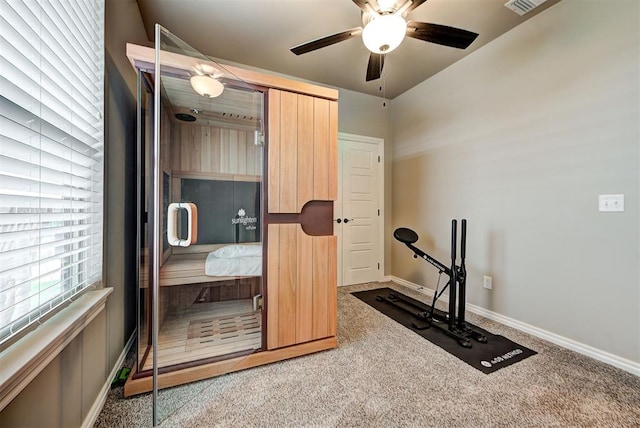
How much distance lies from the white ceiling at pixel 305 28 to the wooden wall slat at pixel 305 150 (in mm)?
985

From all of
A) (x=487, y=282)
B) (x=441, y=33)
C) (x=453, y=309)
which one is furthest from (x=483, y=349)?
(x=441, y=33)

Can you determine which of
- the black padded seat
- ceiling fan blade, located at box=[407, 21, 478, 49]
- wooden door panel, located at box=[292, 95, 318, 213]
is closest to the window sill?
wooden door panel, located at box=[292, 95, 318, 213]

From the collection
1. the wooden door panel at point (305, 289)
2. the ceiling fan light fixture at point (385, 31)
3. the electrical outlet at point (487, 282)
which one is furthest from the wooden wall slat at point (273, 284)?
the electrical outlet at point (487, 282)

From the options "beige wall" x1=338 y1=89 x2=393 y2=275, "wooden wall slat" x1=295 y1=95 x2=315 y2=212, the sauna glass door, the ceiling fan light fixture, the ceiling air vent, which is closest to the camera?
the sauna glass door

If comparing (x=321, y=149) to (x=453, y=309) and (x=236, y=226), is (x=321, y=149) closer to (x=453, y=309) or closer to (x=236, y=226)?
(x=236, y=226)

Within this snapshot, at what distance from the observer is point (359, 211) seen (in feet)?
12.5

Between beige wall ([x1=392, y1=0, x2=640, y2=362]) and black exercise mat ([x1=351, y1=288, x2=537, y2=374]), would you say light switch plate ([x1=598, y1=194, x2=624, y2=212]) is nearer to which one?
beige wall ([x1=392, y1=0, x2=640, y2=362])

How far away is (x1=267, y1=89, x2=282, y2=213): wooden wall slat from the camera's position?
1784 mm

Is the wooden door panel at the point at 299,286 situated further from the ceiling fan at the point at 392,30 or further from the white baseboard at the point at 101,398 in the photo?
the ceiling fan at the point at 392,30

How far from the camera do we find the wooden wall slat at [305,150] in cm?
186

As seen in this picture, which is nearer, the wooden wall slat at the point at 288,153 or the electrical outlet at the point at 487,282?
the wooden wall slat at the point at 288,153

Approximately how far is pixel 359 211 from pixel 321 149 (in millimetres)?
2011

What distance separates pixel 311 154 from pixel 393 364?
63.3 inches

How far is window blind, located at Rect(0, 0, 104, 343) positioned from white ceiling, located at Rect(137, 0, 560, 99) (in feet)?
3.78
